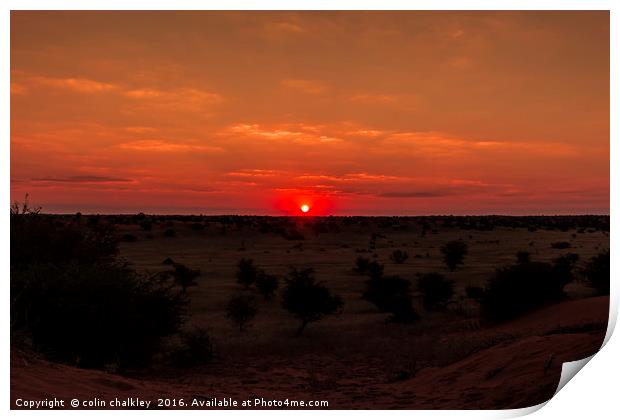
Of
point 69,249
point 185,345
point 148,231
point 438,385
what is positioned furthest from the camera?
point 148,231

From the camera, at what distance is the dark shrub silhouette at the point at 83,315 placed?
13664mm

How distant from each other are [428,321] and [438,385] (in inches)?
455

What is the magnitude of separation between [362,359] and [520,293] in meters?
7.48

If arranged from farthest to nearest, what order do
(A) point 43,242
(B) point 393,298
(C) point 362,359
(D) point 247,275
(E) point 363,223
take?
(E) point 363,223, (D) point 247,275, (B) point 393,298, (A) point 43,242, (C) point 362,359

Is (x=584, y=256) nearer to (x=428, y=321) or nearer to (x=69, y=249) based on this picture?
(x=428, y=321)

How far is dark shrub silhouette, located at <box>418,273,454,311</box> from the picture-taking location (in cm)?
2506

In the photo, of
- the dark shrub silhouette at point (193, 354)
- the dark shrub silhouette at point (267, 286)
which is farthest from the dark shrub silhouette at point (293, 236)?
the dark shrub silhouette at point (193, 354)

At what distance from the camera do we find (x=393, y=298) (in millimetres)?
23391

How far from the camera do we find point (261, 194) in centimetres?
2048

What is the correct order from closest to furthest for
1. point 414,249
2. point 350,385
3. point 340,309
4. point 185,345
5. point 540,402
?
point 540,402 → point 350,385 → point 185,345 → point 340,309 → point 414,249

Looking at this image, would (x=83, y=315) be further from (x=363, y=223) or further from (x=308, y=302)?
(x=363, y=223)

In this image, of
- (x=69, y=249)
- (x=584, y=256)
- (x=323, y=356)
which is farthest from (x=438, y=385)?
(x=584, y=256)

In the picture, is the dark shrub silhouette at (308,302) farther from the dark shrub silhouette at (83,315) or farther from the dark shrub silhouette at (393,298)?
the dark shrub silhouette at (83,315)

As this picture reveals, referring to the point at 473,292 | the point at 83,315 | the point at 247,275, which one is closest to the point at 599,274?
the point at 473,292
